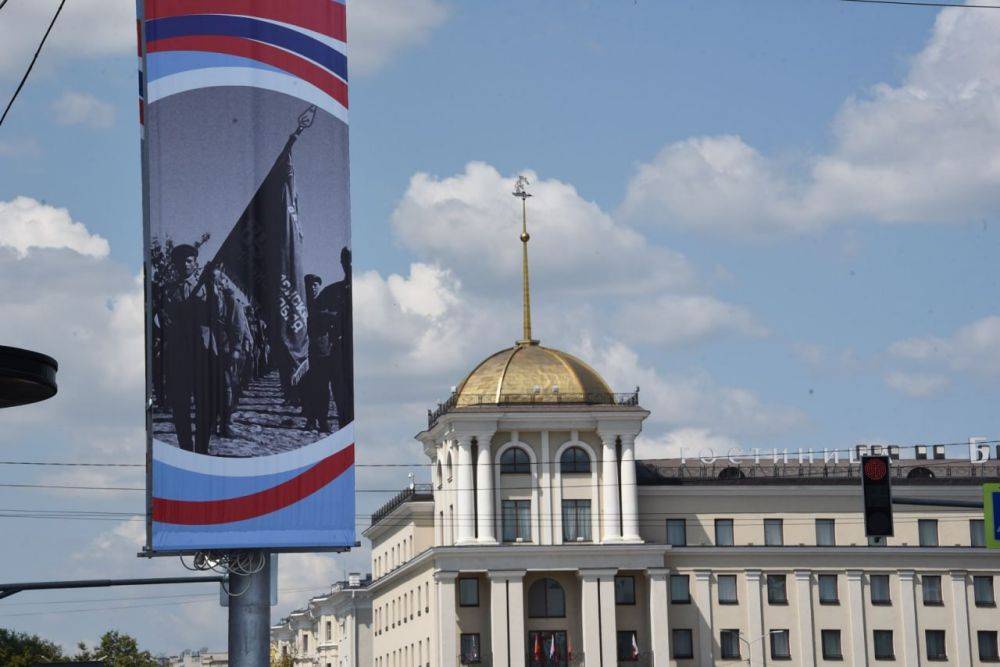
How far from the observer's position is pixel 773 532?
10875cm

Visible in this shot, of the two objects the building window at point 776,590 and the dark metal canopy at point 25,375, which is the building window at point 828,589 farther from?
the dark metal canopy at point 25,375

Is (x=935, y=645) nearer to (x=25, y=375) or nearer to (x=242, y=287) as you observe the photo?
(x=242, y=287)

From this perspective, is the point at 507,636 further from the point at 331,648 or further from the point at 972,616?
the point at 331,648

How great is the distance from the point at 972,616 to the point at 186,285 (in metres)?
72.5

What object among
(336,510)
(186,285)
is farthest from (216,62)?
(336,510)

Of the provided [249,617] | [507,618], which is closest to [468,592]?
[507,618]

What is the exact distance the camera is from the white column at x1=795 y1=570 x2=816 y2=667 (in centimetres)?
10600

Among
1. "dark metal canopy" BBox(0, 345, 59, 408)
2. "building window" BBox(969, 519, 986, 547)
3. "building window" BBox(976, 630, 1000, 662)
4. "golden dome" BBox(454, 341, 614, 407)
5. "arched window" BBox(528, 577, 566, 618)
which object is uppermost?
"golden dome" BBox(454, 341, 614, 407)

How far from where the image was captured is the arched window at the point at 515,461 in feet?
352

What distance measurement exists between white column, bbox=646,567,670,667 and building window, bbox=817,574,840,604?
31.1ft

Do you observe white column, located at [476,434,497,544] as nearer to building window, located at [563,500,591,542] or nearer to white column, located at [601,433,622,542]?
building window, located at [563,500,591,542]

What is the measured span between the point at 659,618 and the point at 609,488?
8155 millimetres

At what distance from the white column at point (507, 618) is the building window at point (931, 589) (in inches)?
956

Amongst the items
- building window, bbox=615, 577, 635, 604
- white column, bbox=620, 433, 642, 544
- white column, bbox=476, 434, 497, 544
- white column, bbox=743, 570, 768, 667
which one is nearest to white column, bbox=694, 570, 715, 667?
white column, bbox=743, 570, 768, 667
